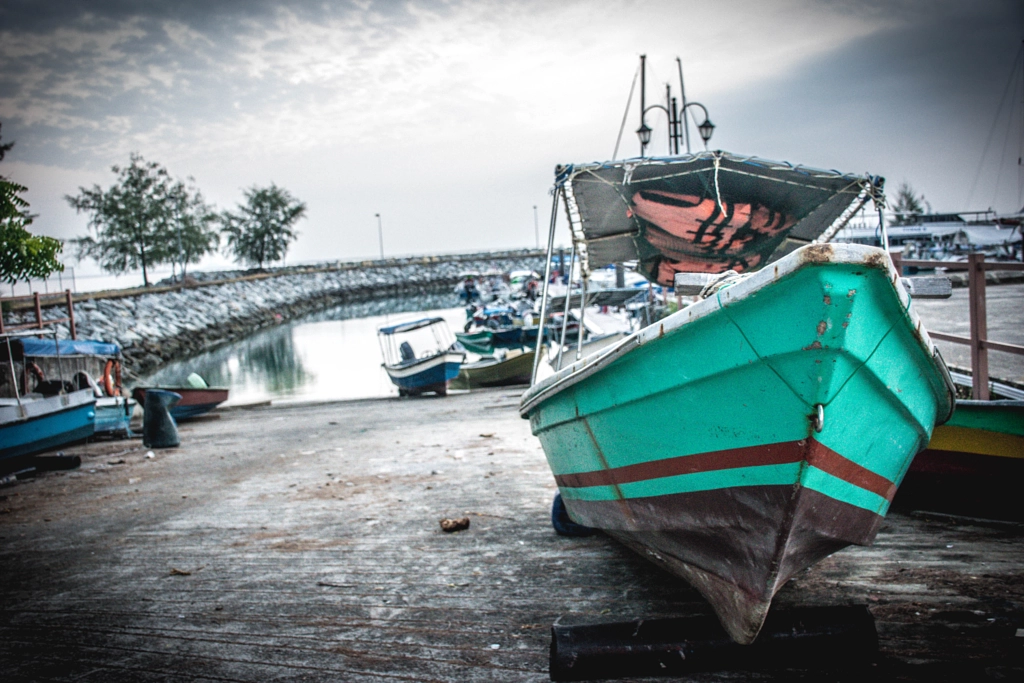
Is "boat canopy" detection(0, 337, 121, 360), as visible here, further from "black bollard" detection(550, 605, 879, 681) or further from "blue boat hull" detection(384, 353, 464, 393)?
"black bollard" detection(550, 605, 879, 681)

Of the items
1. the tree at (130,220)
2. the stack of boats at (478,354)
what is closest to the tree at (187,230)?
the tree at (130,220)

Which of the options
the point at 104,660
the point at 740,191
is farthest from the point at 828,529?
the point at 104,660

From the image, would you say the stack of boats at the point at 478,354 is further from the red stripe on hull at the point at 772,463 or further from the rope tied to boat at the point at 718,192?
the red stripe on hull at the point at 772,463

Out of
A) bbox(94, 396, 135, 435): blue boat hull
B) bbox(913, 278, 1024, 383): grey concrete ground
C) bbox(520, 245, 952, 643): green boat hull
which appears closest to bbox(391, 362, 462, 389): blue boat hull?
bbox(94, 396, 135, 435): blue boat hull

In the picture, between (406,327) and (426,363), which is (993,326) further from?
(406,327)

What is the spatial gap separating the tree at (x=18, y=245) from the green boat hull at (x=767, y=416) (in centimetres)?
1188

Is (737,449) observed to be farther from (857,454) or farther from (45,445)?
(45,445)

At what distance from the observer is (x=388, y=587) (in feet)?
13.1

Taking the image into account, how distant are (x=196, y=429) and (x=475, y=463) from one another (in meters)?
8.88

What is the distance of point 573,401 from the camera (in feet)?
10.9

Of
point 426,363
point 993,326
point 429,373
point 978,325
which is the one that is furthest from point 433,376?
point 978,325

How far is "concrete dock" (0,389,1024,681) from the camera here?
3.09m

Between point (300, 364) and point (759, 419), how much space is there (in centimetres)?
2766

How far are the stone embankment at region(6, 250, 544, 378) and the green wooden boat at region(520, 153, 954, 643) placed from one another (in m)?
23.3
